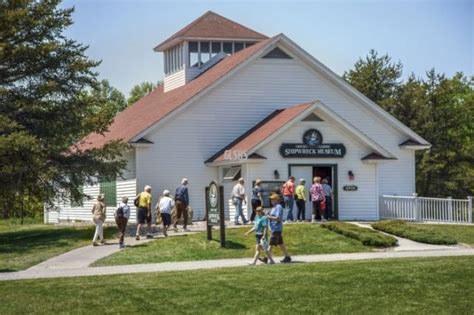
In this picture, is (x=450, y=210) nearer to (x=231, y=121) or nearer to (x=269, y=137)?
(x=269, y=137)

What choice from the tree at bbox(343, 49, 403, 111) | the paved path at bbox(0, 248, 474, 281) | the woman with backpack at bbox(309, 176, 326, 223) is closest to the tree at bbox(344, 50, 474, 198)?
the tree at bbox(343, 49, 403, 111)

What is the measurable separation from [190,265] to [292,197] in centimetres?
1016

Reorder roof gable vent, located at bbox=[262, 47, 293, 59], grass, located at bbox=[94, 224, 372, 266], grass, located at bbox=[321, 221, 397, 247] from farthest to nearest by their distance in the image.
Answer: roof gable vent, located at bbox=[262, 47, 293, 59] → grass, located at bbox=[321, 221, 397, 247] → grass, located at bbox=[94, 224, 372, 266]

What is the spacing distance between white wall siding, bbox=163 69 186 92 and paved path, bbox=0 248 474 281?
73.2 ft

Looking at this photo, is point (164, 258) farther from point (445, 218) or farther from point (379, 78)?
point (379, 78)

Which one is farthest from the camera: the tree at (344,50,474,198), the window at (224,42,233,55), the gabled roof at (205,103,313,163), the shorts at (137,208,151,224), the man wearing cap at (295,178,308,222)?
the tree at (344,50,474,198)

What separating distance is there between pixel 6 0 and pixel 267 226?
16.8 meters

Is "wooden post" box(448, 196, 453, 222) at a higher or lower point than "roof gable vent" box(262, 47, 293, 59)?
lower

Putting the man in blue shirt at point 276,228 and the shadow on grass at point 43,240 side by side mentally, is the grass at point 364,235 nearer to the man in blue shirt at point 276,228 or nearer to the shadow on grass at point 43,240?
the man in blue shirt at point 276,228

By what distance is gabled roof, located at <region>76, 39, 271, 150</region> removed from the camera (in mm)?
38463

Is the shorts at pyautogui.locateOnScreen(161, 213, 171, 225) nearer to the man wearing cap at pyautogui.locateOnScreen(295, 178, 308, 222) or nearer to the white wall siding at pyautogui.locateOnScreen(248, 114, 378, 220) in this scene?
the man wearing cap at pyautogui.locateOnScreen(295, 178, 308, 222)

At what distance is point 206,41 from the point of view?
4500cm

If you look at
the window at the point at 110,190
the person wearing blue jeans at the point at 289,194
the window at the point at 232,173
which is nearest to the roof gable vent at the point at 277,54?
the window at the point at 232,173

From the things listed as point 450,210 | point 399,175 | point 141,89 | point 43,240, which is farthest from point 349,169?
point 141,89
